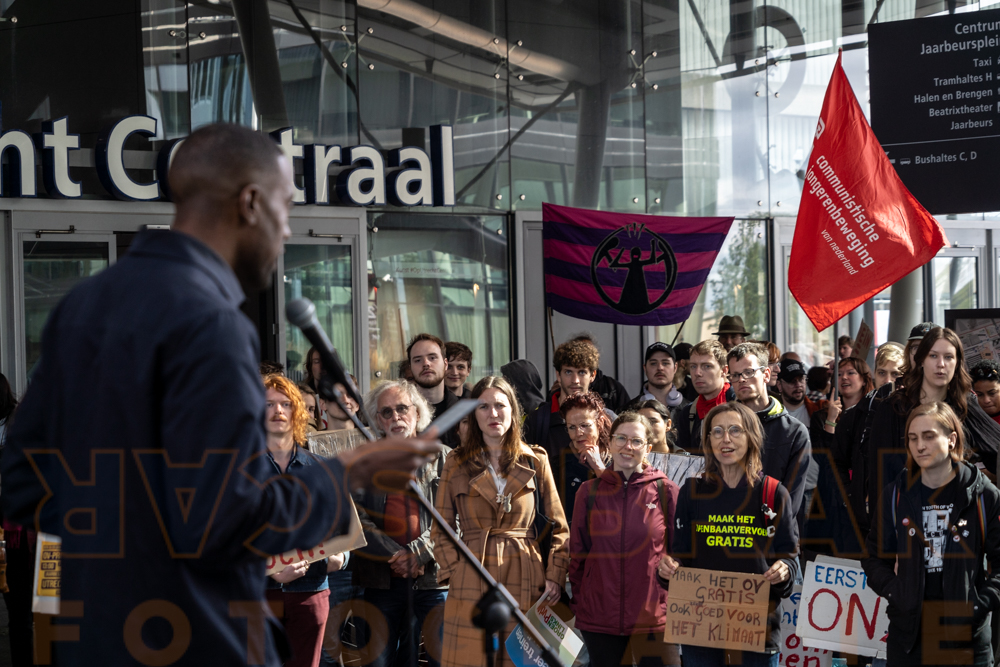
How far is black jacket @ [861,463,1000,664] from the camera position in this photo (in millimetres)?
4664

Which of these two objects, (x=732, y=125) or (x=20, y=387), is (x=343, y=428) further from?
(x=732, y=125)

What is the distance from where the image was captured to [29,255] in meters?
9.28

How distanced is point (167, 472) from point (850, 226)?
587 centimetres

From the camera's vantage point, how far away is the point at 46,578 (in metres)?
5.16

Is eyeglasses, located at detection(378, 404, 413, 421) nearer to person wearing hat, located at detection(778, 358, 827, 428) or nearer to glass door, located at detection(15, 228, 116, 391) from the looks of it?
person wearing hat, located at detection(778, 358, 827, 428)

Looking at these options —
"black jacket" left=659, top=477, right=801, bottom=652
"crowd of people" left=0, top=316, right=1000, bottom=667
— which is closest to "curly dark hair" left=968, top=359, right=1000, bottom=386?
"crowd of people" left=0, top=316, right=1000, bottom=667

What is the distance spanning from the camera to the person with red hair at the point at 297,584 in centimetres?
511

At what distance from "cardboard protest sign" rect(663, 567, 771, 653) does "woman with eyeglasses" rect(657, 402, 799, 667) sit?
62mm

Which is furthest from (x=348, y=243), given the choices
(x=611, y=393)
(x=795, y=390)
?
(x=795, y=390)

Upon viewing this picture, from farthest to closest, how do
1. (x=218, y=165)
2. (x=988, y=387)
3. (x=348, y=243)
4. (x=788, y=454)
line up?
1. (x=348, y=243)
2. (x=988, y=387)
3. (x=788, y=454)
4. (x=218, y=165)

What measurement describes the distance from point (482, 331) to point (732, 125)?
4.04 meters

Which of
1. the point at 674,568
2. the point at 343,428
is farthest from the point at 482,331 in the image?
the point at 674,568

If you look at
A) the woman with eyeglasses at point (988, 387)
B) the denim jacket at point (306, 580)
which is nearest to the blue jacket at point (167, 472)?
the denim jacket at point (306, 580)

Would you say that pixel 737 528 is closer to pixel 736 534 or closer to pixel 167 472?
pixel 736 534
